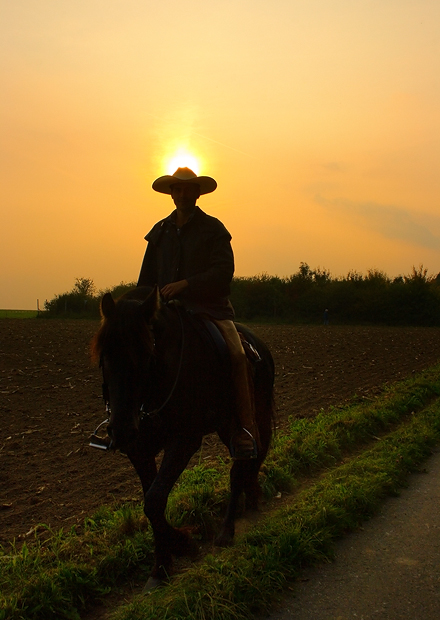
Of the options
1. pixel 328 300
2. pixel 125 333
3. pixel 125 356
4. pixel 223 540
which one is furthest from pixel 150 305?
pixel 328 300

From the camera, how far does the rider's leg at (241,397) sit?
4.73 metres

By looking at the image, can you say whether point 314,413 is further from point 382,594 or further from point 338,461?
point 382,594

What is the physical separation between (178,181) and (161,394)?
1.70 m

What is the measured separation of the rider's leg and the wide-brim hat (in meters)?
1.08

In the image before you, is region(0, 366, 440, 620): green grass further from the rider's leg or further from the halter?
the halter

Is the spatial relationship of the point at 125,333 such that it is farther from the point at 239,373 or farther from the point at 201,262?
the point at 239,373

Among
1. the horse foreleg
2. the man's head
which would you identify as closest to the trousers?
the horse foreleg

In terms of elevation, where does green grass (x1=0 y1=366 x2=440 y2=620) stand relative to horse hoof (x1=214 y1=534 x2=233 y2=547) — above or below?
above

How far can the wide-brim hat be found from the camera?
471cm

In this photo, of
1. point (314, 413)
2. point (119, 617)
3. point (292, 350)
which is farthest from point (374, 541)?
point (292, 350)

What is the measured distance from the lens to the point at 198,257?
15.4 ft

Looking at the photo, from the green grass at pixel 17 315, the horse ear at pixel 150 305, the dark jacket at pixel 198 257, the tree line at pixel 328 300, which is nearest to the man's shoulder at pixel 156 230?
the dark jacket at pixel 198 257

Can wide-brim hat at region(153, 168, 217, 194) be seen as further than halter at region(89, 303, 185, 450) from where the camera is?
Yes

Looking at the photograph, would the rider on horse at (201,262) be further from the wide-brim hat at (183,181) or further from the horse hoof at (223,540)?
the horse hoof at (223,540)
